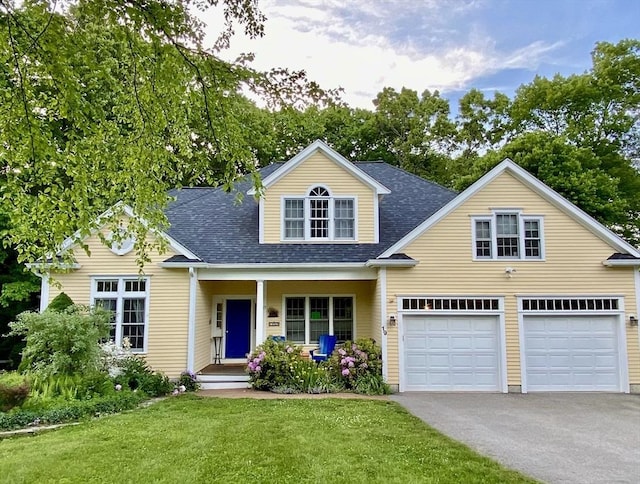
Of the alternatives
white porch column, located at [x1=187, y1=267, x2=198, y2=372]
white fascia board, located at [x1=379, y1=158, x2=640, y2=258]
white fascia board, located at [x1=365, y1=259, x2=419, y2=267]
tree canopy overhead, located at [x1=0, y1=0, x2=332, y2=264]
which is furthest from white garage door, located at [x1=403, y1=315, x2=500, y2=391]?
tree canopy overhead, located at [x1=0, y1=0, x2=332, y2=264]

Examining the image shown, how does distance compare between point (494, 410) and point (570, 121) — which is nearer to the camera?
point (494, 410)

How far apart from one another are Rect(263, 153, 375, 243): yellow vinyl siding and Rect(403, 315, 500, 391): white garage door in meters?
3.25

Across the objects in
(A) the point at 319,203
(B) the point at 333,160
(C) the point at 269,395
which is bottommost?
(C) the point at 269,395

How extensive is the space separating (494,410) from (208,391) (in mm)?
6837

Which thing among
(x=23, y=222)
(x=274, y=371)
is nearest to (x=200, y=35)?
(x=23, y=222)

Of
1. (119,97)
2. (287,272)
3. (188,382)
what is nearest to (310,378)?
(287,272)

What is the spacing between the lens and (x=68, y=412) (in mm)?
7941

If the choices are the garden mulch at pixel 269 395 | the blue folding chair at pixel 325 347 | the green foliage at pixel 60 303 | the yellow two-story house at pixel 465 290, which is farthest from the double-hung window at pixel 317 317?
the green foliage at pixel 60 303

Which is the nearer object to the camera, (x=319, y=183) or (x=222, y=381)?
(x=222, y=381)

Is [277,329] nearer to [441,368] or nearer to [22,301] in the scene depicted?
[441,368]

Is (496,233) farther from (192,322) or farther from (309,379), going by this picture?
(192,322)

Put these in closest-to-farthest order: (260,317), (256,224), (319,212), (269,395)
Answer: (269,395)
(260,317)
(319,212)
(256,224)

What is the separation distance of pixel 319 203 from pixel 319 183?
615 millimetres

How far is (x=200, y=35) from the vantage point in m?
5.00
